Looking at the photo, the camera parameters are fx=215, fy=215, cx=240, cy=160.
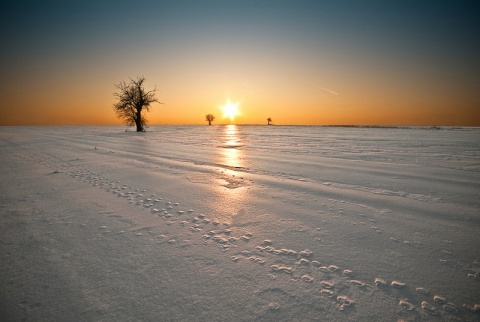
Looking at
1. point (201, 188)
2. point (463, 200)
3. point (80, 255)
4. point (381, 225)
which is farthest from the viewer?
point (201, 188)

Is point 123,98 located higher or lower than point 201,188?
higher

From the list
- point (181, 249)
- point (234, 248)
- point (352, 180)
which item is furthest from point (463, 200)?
point (181, 249)

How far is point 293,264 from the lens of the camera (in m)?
2.65

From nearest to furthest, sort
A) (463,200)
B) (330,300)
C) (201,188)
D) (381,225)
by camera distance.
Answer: (330,300)
(381,225)
(463,200)
(201,188)

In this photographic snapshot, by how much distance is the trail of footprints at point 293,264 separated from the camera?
2088mm

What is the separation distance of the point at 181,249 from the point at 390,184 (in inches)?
226

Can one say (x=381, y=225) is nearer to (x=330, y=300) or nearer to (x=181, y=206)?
(x=330, y=300)

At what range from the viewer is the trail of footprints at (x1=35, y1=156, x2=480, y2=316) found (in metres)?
2.09

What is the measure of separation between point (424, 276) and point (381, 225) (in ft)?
4.02

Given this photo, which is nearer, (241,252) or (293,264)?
(293,264)

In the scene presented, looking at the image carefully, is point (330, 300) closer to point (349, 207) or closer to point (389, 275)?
point (389, 275)

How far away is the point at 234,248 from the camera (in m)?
3.01

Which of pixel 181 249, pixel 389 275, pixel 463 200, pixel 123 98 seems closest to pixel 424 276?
pixel 389 275

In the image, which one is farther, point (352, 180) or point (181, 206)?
point (352, 180)
